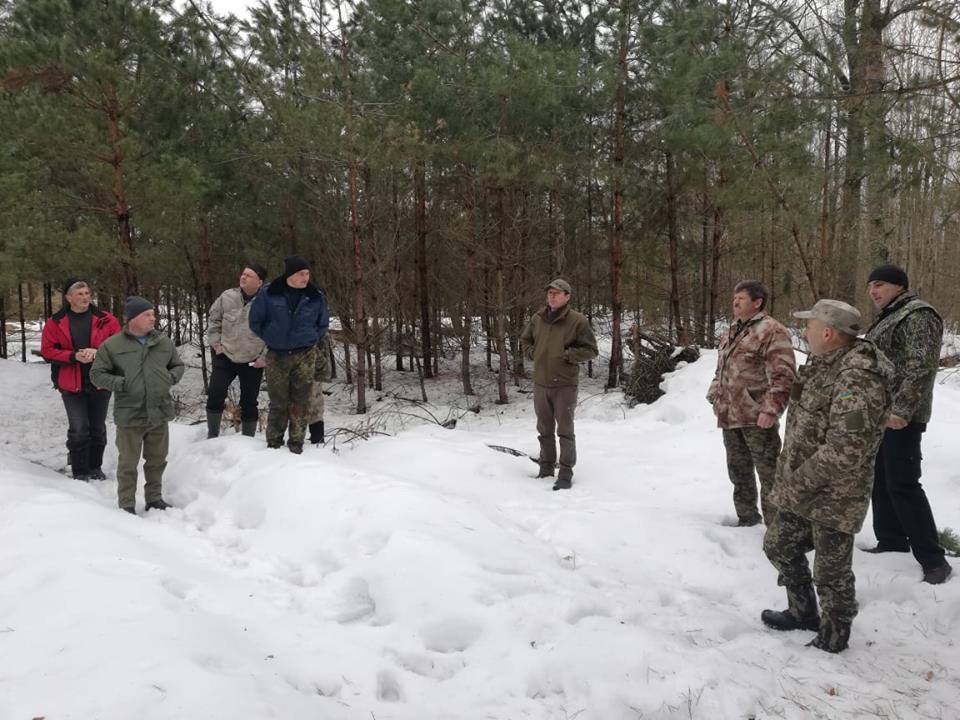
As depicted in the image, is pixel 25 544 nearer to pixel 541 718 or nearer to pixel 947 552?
pixel 541 718

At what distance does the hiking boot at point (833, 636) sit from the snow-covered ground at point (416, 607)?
0.06m

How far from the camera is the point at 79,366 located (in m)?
5.98

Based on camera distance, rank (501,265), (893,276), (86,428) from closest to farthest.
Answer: (893,276), (86,428), (501,265)

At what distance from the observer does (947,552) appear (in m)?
4.36

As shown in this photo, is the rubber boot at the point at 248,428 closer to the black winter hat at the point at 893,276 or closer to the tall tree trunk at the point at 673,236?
the black winter hat at the point at 893,276

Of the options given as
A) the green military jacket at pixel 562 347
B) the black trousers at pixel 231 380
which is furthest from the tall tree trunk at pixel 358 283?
the green military jacket at pixel 562 347

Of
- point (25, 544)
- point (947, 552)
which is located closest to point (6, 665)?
point (25, 544)

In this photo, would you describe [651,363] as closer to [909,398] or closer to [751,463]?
[751,463]

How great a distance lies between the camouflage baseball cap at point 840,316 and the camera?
3094mm

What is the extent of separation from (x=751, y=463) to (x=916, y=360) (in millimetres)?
1383

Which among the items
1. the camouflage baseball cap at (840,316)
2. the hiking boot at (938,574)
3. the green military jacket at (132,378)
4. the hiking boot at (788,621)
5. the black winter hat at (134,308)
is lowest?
the hiking boot at (788,621)

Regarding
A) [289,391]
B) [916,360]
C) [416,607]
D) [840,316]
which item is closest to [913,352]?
[916,360]

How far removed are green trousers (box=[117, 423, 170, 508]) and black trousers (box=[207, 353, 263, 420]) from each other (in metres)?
1.33

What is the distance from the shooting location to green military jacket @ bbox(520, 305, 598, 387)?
583cm
